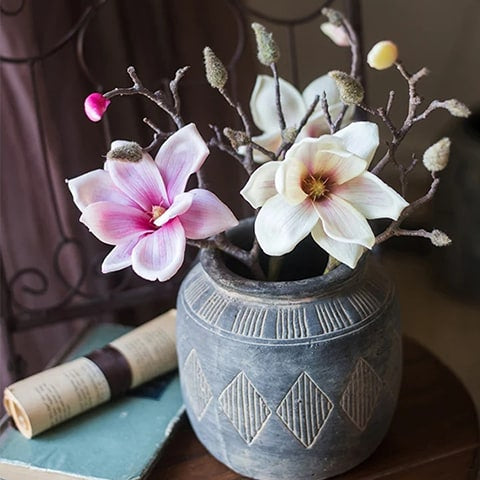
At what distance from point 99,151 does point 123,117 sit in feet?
0.18

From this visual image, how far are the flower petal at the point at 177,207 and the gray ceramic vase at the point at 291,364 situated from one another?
0.10m

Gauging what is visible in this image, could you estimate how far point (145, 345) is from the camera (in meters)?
0.89

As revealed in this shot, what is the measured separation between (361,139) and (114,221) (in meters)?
0.21

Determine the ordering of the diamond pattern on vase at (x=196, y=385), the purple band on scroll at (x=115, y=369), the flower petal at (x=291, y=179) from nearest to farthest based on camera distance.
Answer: the flower petal at (x=291, y=179)
the diamond pattern on vase at (x=196, y=385)
the purple band on scroll at (x=115, y=369)

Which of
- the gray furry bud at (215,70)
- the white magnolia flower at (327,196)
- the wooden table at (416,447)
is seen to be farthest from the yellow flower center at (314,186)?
the wooden table at (416,447)

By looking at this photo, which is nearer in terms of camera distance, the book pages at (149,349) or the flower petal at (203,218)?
the flower petal at (203,218)

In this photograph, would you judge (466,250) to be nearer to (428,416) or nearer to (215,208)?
(428,416)

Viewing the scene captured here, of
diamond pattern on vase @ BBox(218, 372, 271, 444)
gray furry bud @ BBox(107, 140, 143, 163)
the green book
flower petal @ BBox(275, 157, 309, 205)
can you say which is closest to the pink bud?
gray furry bud @ BBox(107, 140, 143, 163)

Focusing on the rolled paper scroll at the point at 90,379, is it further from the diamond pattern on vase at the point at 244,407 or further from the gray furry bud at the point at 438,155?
the gray furry bud at the point at 438,155

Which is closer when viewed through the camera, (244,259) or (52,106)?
(244,259)

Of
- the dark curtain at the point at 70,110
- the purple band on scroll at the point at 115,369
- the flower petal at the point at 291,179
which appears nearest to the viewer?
the flower petal at the point at 291,179

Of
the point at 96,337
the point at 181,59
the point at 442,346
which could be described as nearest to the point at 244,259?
the point at 96,337

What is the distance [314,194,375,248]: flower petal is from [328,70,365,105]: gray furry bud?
77 mm

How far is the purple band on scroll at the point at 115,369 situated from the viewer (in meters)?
0.86
